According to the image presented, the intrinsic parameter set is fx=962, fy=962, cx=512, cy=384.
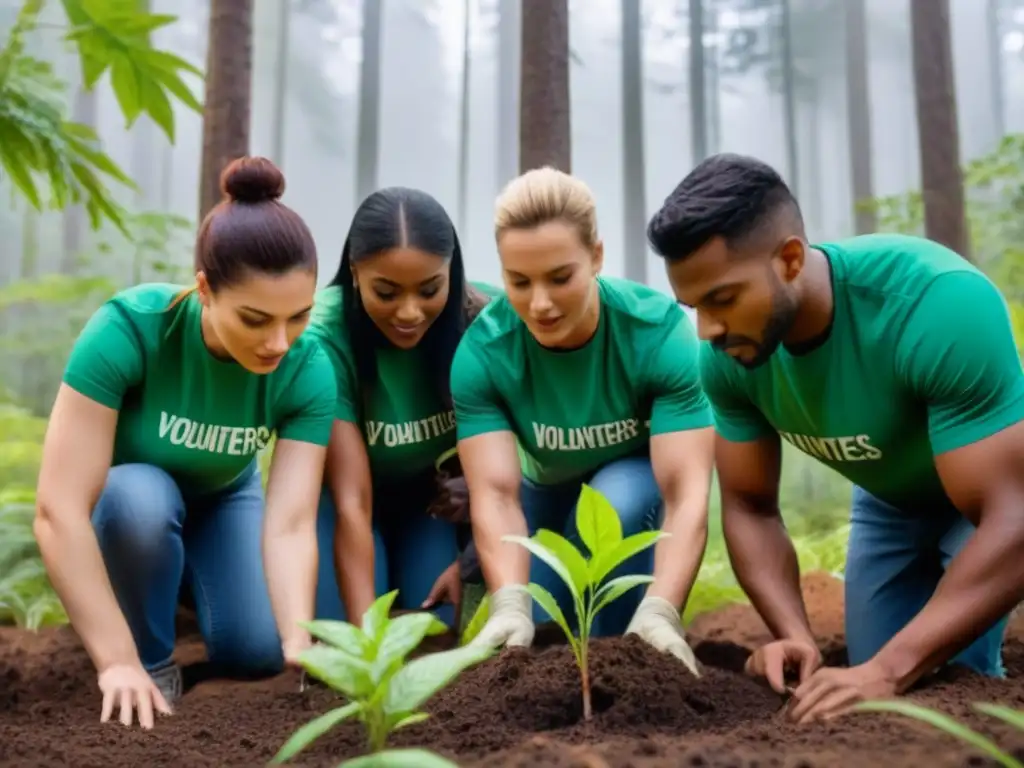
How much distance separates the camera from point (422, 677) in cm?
100

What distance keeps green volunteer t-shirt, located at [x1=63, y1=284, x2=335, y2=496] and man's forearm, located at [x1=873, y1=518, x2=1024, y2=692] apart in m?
1.23

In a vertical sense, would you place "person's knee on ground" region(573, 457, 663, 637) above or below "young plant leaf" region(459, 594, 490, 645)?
above

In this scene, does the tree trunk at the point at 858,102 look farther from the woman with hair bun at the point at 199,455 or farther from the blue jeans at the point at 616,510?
the woman with hair bun at the point at 199,455

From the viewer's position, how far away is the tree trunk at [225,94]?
11.1 ft

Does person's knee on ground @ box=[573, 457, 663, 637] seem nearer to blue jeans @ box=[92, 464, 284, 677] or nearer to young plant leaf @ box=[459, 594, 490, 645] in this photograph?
young plant leaf @ box=[459, 594, 490, 645]

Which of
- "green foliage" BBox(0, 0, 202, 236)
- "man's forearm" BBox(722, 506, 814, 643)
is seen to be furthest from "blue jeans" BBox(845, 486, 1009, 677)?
"green foliage" BBox(0, 0, 202, 236)

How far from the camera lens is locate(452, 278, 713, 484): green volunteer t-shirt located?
82.8 inches

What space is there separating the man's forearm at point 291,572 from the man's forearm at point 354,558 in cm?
25

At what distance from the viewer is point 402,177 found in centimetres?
493

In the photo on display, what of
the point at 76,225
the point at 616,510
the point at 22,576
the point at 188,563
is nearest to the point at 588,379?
the point at 616,510

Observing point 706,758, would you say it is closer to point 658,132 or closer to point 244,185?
point 244,185

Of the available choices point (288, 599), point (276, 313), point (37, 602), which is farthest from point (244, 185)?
point (37, 602)

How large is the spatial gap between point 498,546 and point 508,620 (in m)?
0.21

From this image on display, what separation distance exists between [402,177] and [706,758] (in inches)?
168
